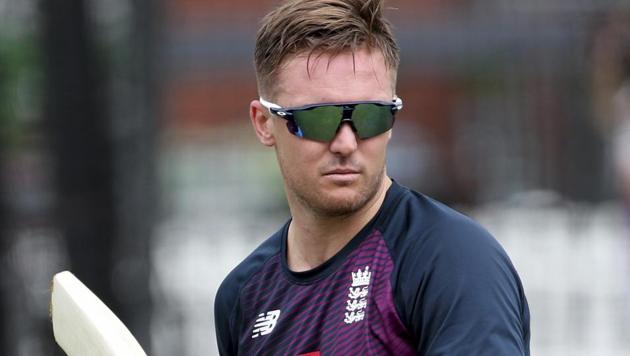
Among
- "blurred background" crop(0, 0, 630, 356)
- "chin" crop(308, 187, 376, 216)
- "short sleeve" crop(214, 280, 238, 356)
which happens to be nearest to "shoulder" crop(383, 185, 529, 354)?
"chin" crop(308, 187, 376, 216)

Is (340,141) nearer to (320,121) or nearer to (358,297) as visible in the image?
(320,121)

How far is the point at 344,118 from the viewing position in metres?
3.00

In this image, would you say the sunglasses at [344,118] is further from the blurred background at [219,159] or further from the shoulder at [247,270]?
the blurred background at [219,159]

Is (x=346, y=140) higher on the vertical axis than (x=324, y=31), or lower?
lower

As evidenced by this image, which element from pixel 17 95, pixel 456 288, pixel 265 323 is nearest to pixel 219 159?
pixel 17 95

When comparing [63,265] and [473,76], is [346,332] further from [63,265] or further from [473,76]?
[473,76]

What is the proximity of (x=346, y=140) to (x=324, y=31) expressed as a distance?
0.23 meters

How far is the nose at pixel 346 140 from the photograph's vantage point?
9.87ft

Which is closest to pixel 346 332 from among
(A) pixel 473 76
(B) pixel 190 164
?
(A) pixel 473 76

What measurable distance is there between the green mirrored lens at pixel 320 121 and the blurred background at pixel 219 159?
387 cm

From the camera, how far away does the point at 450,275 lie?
2773 millimetres

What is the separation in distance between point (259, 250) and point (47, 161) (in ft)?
12.1

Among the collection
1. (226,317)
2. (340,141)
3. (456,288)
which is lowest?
(226,317)

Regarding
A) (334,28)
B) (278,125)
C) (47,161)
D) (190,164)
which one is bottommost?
(190,164)
